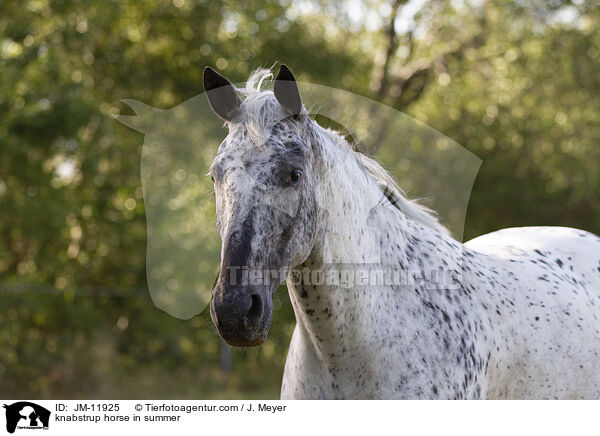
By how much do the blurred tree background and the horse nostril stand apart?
7.07 m

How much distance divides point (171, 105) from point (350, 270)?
896 centimetres

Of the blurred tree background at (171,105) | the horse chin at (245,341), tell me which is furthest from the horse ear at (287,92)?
the blurred tree background at (171,105)

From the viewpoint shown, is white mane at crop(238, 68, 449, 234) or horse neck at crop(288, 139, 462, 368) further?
horse neck at crop(288, 139, 462, 368)

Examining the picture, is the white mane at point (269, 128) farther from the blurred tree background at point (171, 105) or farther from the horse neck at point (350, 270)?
the blurred tree background at point (171, 105)

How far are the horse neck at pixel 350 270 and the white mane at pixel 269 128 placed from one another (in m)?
0.18

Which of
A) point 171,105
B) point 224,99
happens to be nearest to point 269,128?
point 224,99

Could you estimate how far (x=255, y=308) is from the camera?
2.11m

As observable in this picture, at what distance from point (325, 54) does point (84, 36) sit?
4.79 meters
